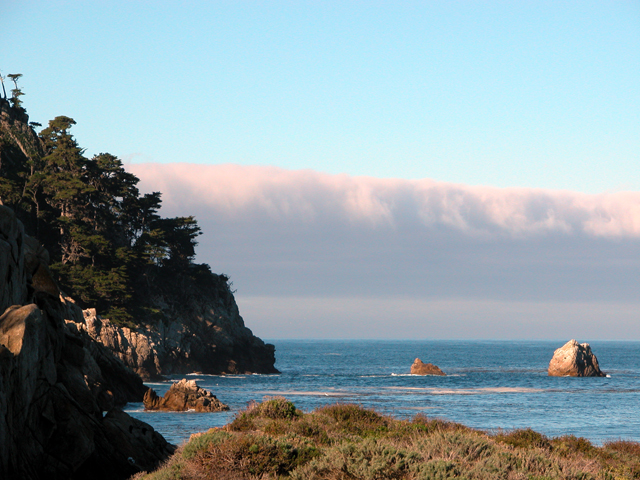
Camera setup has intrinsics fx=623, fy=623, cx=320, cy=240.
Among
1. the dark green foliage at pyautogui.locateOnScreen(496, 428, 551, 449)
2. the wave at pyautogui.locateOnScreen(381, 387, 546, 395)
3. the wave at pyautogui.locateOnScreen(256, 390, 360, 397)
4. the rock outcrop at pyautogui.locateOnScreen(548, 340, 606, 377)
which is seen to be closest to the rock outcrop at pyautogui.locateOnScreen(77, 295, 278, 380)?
the wave at pyautogui.locateOnScreen(256, 390, 360, 397)

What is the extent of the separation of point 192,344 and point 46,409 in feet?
237

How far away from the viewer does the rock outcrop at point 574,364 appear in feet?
324

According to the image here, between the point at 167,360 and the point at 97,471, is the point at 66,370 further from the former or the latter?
the point at 167,360

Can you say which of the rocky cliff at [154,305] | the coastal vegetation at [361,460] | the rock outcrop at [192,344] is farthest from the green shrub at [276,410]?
the rock outcrop at [192,344]

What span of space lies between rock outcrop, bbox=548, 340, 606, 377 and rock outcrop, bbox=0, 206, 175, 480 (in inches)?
3418

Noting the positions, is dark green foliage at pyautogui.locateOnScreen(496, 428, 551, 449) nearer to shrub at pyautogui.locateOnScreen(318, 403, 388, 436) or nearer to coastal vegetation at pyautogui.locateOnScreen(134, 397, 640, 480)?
coastal vegetation at pyautogui.locateOnScreen(134, 397, 640, 480)

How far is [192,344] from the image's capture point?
91875mm

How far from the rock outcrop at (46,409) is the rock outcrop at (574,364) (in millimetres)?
86816

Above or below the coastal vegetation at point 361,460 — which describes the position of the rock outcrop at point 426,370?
below

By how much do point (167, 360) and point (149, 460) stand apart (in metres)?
63.8

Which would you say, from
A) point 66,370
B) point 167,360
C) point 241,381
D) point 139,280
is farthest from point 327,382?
point 66,370

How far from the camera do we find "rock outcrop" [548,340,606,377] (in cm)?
9881

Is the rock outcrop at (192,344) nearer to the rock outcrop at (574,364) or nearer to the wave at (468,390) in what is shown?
the wave at (468,390)

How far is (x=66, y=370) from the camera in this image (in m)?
25.9
